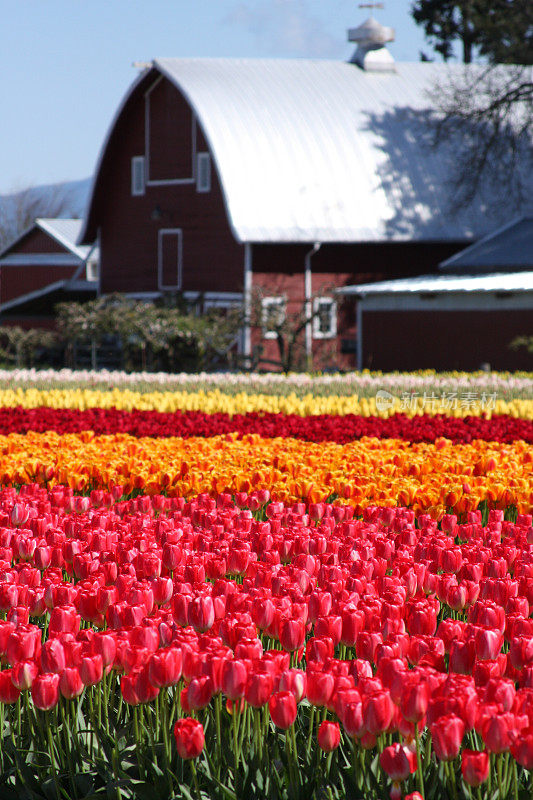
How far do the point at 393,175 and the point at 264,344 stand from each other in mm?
6955

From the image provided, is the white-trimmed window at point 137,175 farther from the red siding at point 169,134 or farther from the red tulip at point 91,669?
the red tulip at point 91,669

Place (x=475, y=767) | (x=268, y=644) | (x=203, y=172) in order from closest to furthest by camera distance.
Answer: (x=475, y=767) → (x=268, y=644) → (x=203, y=172)

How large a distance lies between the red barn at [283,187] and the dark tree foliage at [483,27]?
289 centimetres

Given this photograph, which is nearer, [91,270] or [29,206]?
[91,270]

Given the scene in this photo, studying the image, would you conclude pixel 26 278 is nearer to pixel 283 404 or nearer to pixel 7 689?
pixel 283 404

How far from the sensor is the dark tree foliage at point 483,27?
38.5 meters

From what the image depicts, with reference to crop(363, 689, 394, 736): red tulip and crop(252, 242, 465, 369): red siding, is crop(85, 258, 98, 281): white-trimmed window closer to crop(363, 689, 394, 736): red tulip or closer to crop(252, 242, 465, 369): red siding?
crop(252, 242, 465, 369): red siding

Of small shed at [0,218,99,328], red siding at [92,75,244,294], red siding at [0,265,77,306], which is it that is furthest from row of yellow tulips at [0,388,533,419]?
red siding at [0,265,77,306]

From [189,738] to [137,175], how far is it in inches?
1436

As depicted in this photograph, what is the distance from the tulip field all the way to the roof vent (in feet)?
108

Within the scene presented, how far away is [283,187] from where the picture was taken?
1309 inches

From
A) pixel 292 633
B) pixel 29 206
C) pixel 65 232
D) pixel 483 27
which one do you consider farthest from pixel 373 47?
pixel 29 206

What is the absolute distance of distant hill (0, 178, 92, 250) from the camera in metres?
95.1

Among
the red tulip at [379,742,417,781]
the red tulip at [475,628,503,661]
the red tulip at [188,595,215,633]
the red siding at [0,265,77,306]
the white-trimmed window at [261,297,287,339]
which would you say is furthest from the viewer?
the red siding at [0,265,77,306]
